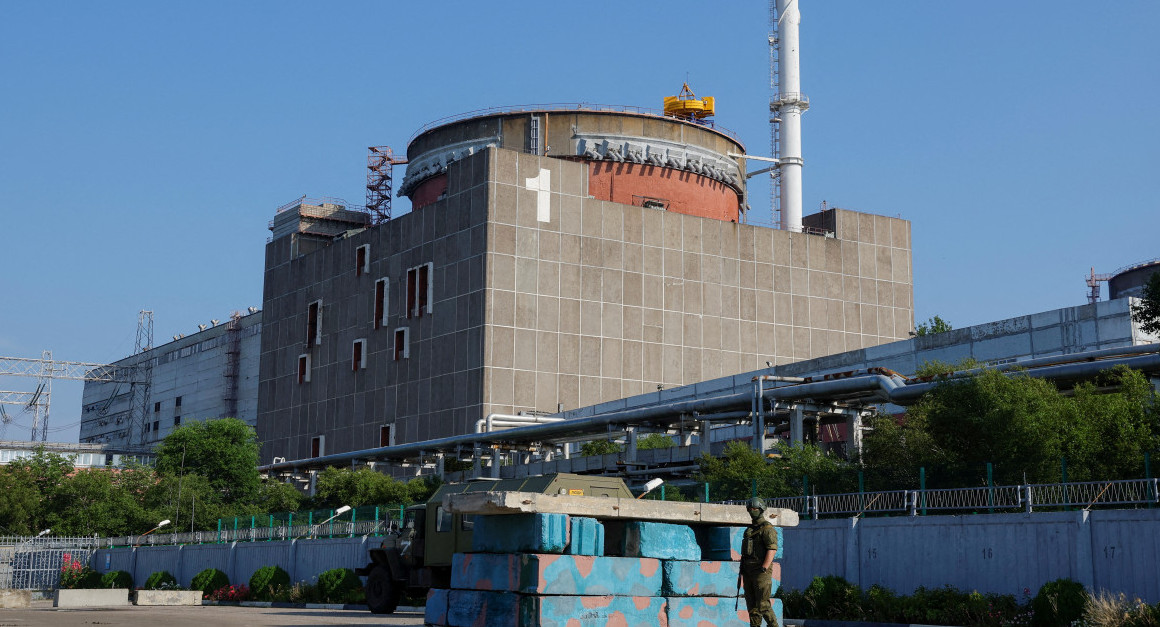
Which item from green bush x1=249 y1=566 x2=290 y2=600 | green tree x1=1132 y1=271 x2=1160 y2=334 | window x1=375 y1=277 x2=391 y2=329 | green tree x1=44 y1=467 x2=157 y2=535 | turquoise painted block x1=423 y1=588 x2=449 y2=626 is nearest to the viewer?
turquoise painted block x1=423 y1=588 x2=449 y2=626

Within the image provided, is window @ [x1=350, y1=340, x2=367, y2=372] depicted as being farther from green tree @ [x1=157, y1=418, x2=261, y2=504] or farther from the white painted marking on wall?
the white painted marking on wall

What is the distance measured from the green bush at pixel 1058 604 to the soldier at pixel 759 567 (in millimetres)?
7820

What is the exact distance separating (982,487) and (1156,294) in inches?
935

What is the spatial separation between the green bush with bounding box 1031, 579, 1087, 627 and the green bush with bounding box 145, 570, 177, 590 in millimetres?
34900

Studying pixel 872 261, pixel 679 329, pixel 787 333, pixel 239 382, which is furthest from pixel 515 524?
pixel 239 382

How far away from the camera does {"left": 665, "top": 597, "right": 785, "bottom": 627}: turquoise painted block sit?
16516mm

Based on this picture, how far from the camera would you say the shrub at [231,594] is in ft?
132

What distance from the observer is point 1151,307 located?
46.1 metres

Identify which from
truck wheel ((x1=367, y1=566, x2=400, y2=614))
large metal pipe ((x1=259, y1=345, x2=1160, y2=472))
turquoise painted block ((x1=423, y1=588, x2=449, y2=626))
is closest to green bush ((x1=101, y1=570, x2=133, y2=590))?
large metal pipe ((x1=259, y1=345, x2=1160, y2=472))

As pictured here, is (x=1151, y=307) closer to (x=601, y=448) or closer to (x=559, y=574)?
(x=601, y=448)

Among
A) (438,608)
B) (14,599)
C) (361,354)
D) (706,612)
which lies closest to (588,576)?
(706,612)

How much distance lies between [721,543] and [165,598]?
90.4 feet

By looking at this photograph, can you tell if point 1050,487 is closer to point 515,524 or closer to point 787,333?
point 515,524

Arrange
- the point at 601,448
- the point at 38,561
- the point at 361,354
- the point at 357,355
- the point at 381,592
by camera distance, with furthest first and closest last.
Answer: the point at 357,355 → the point at 361,354 → the point at 601,448 → the point at 38,561 → the point at 381,592
